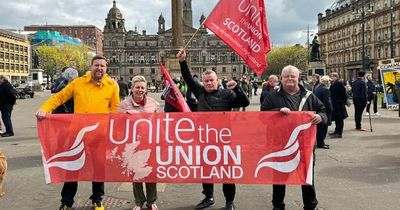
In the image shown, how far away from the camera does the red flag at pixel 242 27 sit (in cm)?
736

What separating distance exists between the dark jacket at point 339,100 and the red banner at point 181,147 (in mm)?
8425

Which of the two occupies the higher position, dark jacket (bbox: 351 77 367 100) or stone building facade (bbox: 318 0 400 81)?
stone building facade (bbox: 318 0 400 81)

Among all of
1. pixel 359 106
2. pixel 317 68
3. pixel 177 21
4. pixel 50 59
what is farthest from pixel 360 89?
pixel 50 59

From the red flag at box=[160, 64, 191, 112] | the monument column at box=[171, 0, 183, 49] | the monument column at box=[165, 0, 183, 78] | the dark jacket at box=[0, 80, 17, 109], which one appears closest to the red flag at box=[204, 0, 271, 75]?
the red flag at box=[160, 64, 191, 112]

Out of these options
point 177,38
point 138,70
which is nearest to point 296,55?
point 138,70

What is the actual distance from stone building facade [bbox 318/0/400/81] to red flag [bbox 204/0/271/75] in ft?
218

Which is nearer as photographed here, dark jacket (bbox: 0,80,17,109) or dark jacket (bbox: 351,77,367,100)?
dark jacket (bbox: 0,80,17,109)

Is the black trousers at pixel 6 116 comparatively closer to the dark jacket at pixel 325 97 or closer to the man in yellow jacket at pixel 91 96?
the dark jacket at pixel 325 97

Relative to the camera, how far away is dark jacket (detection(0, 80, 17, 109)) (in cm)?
1457

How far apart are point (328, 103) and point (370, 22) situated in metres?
84.0

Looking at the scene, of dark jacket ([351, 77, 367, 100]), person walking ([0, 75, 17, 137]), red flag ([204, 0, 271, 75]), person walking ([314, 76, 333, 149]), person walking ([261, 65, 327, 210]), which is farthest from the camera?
dark jacket ([351, 77, 367, 100])

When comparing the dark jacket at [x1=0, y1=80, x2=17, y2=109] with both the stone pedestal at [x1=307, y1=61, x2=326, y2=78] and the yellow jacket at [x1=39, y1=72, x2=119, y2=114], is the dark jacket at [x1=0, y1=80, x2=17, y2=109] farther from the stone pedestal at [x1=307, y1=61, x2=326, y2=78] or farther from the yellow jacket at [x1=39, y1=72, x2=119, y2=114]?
the stone pedestal at [x1=307, y1=61, x2=326, y2=78]

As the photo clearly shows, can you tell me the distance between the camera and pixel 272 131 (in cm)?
546

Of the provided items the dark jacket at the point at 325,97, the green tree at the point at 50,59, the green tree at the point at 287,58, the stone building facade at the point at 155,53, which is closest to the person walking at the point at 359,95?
the dark jacket at the point at 325,97
